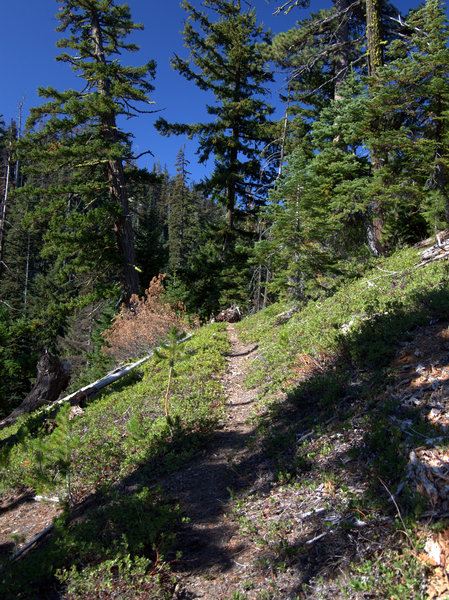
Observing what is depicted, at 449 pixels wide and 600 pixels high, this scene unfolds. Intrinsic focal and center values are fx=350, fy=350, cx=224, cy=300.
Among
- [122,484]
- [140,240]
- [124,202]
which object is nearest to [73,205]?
[124,202]

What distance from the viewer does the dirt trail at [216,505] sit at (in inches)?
117

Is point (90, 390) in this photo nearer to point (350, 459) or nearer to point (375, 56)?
point (350, 459)

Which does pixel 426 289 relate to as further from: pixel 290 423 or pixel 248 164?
pixel 248 164

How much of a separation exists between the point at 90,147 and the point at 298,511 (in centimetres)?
1446

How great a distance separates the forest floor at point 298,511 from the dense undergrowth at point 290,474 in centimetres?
2

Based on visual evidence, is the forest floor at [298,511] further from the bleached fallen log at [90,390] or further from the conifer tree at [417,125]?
the conifer tree at [417,125]

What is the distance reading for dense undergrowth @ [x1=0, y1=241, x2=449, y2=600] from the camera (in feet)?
8.72

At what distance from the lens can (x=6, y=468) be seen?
6.12m

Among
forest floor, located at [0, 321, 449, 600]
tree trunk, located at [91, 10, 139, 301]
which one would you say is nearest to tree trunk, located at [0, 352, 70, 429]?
forest floor, located at [0, 321, 449, 600]

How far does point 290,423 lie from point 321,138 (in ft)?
38.3

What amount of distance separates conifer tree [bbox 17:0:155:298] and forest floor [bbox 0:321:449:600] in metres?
11.1

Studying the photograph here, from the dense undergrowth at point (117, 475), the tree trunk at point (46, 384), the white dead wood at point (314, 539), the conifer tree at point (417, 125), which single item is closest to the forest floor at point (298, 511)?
the white dead wood at point (314, 539)

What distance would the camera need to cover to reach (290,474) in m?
3.83

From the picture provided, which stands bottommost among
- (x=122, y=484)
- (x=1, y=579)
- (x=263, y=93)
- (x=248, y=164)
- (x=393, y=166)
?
(x=122, y=484)
